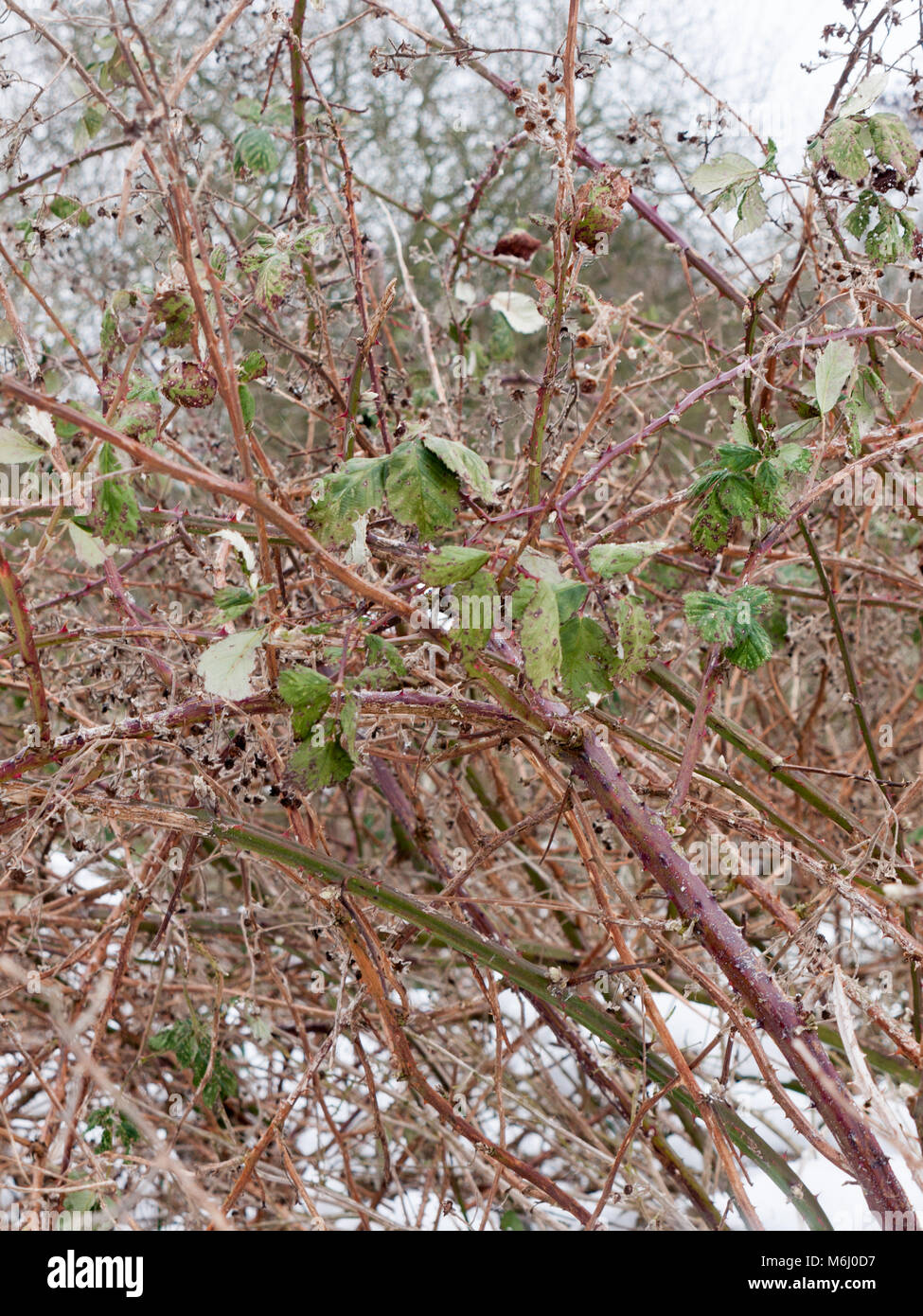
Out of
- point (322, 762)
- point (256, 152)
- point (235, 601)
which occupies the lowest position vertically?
point (322, 762)

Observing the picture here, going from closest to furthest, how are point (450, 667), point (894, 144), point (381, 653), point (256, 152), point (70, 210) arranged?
point (381, 653), point (894, 144), point (450, 667), point (70, 210), point (256, 152)

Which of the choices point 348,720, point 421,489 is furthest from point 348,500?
point 348,720

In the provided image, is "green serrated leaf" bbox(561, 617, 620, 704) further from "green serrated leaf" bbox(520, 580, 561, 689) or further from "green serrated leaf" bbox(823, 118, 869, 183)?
"green serrated leaf" bbox(823, 118, 869, 183)

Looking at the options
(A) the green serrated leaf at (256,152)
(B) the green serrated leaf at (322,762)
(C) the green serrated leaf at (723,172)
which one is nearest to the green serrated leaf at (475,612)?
(B) the green serrated leaf at (322,762)

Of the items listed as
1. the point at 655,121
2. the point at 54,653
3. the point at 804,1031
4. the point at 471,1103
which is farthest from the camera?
the point at 471,1103

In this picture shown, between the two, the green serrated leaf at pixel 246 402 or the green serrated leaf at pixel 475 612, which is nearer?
the green serrated leaf at pixel 475 612

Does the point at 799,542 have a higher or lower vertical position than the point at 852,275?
higher

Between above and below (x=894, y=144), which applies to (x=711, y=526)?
below

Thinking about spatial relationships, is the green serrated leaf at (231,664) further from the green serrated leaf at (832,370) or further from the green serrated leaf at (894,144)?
the green serrated leaf at (894,144)

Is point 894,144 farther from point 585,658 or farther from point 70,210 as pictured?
point 70,210

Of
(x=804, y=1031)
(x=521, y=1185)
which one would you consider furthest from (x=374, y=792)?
(x=804, y=1031)

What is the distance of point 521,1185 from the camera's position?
1.10 metres

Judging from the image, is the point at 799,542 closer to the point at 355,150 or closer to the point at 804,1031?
the point at 804,1031
